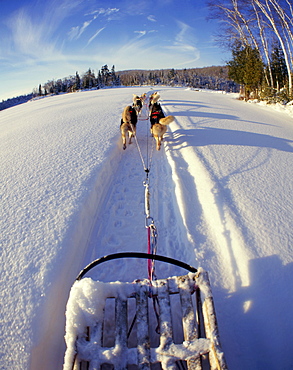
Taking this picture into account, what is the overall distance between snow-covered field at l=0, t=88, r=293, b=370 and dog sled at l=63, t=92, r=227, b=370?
1.62 feet

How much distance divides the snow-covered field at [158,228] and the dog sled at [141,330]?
0.49 metres

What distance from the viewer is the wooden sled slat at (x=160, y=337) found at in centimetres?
130

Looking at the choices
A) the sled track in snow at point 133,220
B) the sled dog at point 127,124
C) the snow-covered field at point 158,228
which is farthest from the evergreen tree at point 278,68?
the sled track in snow at point 133,220

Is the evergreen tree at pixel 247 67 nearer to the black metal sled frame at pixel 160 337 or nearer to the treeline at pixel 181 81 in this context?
the black metal sled frame at pixel 160 337

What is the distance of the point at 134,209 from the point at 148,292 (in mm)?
1823

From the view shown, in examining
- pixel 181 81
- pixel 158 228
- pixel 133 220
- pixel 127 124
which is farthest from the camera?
pixel 181 81

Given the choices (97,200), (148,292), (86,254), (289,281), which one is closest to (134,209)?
(97,200)

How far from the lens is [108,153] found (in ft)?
15.5

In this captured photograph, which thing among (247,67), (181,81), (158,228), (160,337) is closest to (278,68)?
(247,67)

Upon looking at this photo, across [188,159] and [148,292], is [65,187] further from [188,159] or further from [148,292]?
[188,159]

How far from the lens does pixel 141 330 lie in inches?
56.7

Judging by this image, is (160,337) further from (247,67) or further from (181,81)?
(181,81)

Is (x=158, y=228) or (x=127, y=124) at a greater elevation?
(x=127, y=124)

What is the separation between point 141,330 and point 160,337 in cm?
14
